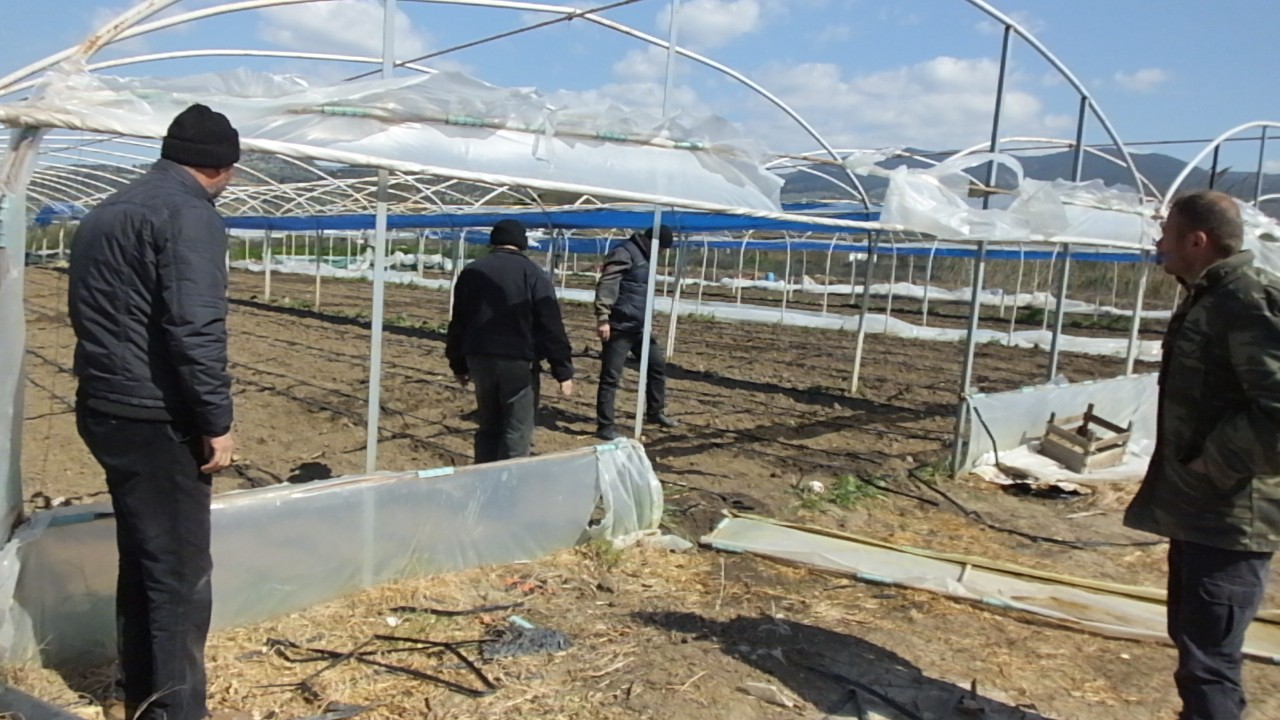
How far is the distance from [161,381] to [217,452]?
245 mm

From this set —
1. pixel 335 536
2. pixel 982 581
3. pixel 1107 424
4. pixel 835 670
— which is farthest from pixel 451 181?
pixel 1107 424

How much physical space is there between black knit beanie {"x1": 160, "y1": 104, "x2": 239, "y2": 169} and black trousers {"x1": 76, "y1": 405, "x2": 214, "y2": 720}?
2.43 ft

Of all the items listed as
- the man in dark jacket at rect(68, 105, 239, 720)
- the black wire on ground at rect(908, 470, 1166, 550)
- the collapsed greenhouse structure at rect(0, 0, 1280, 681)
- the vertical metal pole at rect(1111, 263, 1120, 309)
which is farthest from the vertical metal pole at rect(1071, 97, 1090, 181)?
the vertical metal pole at rect(1111, 263, 1120, 309)

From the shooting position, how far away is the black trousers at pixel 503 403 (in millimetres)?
4742

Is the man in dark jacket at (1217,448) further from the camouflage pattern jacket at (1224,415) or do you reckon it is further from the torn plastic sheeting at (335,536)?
the torn plastic sheeting at (335,536)

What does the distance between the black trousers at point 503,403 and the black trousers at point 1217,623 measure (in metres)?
3.03

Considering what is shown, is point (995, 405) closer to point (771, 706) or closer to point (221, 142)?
point (771, 706)

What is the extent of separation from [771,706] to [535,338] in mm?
2307

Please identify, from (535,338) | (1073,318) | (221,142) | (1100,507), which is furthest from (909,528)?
(1073,318)

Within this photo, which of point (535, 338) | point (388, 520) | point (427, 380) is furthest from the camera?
point (427, 380)

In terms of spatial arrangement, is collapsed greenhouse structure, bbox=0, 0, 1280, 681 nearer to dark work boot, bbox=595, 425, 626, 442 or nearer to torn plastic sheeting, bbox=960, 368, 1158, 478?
torn plastic sheeting, bbox=960, 368, 1158, 478

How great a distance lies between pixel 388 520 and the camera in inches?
155

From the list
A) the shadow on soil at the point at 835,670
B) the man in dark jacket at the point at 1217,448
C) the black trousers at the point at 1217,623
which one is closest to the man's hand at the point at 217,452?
the shadow on soil at the point at 835,670

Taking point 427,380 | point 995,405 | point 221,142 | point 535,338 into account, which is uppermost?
point 221,142
